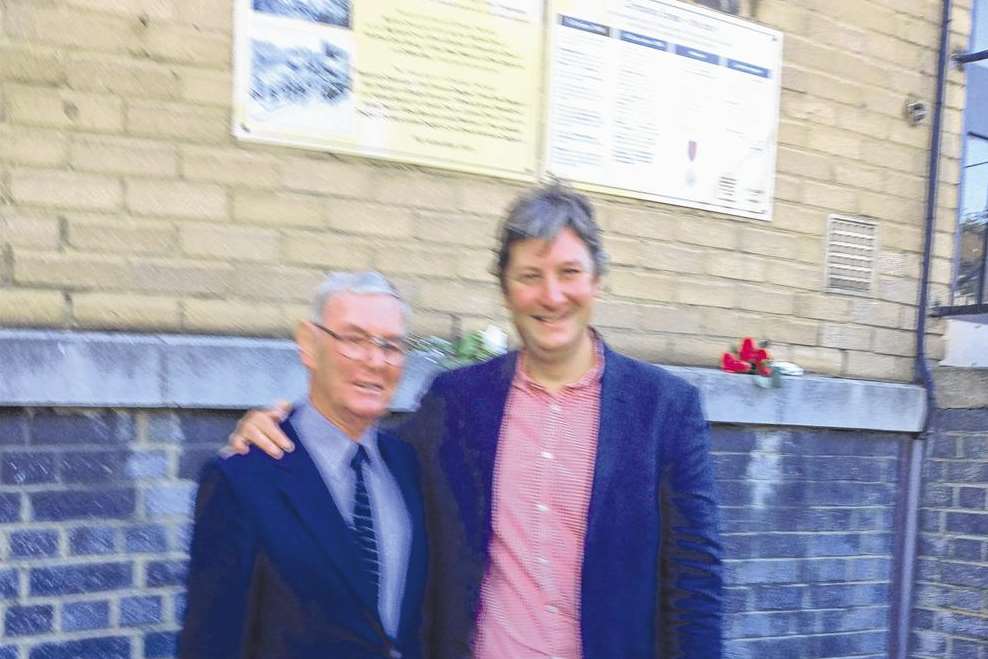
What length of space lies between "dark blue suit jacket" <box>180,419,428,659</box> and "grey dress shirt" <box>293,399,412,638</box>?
5cm

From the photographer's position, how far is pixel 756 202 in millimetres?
3977

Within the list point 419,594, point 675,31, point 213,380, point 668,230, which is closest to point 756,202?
point 668,230

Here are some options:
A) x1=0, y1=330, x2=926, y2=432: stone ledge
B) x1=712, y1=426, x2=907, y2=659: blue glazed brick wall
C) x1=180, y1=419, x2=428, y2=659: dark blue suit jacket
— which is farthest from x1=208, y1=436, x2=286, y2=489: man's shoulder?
x1=712, y1=426, x2=907, y2=659: blue glazed brick wall

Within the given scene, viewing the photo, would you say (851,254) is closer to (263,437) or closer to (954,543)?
(954,543)

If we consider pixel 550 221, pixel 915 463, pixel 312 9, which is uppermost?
pixel 312 9

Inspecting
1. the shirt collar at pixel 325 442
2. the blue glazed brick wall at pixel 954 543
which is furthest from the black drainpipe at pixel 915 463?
the shirt collar at pixel 325 442

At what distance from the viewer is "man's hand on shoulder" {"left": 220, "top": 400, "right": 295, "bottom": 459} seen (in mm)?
1659

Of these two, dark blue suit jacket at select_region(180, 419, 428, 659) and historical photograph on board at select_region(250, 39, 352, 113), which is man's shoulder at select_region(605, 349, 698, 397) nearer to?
dark blue suit jacket at select_region(180, 419, 428, 659)

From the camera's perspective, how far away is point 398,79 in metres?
3.17

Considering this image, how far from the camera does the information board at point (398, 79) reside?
2955 mm

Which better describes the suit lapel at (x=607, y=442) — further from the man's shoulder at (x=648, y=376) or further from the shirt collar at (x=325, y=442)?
the shirt collar at (x=325, y=442)

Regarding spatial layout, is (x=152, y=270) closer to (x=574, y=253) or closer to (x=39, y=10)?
(x=39, y=10)

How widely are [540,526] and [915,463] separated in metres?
3.22

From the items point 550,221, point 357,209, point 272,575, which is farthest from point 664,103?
point 272,575
